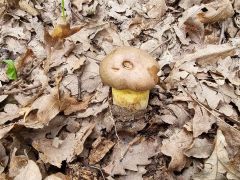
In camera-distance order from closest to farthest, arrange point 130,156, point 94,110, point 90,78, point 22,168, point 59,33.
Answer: point 22,168, point 130,156, point 94,110, point 90,78, point 59,33

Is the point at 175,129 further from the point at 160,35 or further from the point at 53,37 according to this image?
the point at 53,37

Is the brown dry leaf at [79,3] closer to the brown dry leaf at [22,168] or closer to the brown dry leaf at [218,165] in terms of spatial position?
the brown dry leaf at [22,168]

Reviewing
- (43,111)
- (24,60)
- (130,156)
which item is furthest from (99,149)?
(24,60)

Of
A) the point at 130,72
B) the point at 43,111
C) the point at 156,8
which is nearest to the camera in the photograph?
the point at 130,72

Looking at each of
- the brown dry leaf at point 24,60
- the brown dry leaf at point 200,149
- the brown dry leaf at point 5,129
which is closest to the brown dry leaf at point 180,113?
the brown dry leaf at point 200,149

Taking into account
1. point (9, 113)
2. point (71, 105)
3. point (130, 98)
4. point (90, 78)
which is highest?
point (130, 98)

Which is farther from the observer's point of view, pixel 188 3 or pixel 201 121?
pixel 188 3

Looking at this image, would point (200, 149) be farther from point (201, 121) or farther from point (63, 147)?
point (63, 147)
